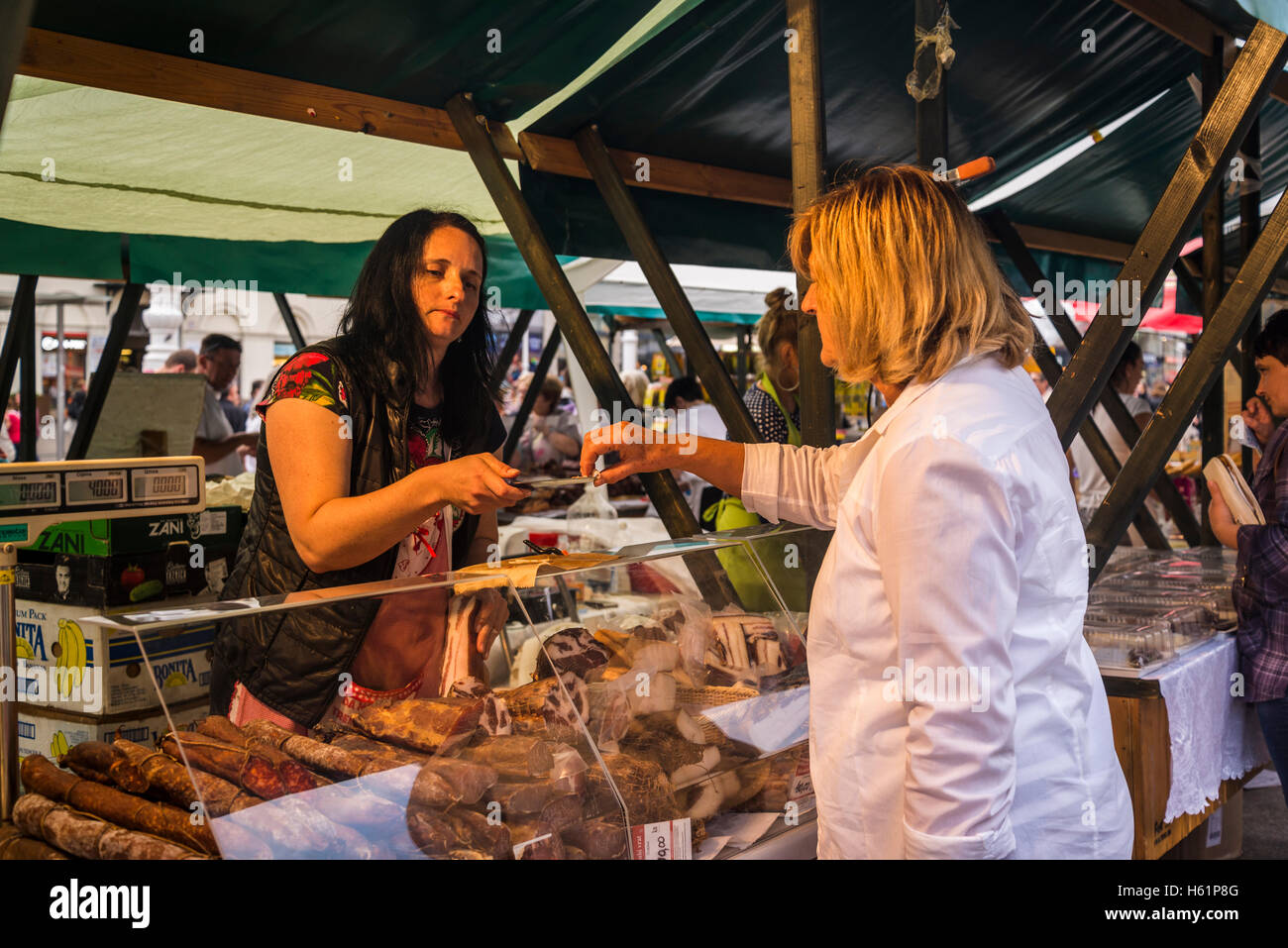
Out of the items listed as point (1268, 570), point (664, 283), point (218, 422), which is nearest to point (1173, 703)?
point (1268, 570)

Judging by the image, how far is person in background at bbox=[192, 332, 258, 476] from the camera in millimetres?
5891

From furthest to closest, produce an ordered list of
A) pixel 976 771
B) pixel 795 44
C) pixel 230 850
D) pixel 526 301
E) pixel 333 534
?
pixel 526 301, pixel 795 44, pixel 333 534, pixel 230 850, pixel 976 771

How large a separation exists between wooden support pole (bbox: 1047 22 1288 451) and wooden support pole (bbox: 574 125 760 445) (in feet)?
3.44

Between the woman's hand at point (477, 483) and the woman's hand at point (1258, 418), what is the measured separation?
375cm

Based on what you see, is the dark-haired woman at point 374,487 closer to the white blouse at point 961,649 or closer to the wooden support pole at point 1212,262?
the white blouse at point 961,649

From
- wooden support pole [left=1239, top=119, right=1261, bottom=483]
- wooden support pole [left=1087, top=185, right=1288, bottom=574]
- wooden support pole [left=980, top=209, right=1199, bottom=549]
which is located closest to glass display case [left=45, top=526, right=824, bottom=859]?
wooden support pole [left=1087, top=185, right=1288, bottom=574]

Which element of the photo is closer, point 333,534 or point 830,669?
point 830,669

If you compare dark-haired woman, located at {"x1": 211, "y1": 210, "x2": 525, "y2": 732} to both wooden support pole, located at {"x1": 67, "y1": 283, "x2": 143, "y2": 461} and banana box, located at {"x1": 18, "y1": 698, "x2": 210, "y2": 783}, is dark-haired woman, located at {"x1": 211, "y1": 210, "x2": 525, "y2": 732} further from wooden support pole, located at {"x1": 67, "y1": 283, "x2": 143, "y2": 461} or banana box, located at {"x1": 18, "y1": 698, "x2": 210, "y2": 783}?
wooden support pole, located at {"x1": 67, "y1": 283, "x2": 143, "y2": 461}

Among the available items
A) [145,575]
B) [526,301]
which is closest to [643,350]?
[526,301]

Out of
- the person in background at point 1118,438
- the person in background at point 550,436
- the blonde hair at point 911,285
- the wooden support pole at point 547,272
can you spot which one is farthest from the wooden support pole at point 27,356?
the person in background at point 1118,438

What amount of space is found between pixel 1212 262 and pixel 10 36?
4.92 metres

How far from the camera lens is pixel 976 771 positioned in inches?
50.2

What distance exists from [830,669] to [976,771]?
9.9 inches

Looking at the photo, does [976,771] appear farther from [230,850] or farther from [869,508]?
[230,850]
